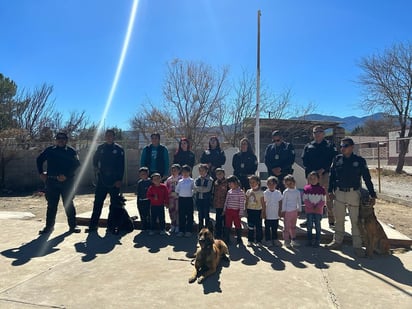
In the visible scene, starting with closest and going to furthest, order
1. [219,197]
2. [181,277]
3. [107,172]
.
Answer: [181,277] → [219,197] → [107,172]

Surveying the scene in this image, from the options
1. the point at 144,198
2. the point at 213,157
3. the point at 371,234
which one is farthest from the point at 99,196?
the point at 371,234

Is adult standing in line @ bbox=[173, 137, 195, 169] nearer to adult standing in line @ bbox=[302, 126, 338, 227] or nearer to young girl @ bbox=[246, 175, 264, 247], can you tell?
young girl @ bbox=[246, 175, 264, 247]

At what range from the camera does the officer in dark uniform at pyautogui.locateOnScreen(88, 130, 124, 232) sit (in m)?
6.72

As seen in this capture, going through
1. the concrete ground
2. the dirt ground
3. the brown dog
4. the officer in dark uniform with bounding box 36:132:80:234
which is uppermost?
the officer in dark uniform with bounding box 36:132:80:234

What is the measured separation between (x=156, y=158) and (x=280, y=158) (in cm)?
245

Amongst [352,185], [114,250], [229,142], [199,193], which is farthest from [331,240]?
[229,142]

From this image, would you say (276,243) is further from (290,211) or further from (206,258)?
(206,258)

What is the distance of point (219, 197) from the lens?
19.6 feet

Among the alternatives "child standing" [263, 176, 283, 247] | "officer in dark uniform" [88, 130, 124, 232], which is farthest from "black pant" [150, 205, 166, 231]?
"child standing" [263, 176, 283, 247]

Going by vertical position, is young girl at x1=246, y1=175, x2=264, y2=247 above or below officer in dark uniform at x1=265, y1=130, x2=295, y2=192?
below

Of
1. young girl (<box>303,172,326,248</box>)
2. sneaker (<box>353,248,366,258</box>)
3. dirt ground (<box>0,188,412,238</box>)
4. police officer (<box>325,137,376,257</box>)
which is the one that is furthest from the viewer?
dirt ground (<box>0,188,412,238</box>)

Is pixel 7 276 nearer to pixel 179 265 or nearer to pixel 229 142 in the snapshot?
pixel 179 265

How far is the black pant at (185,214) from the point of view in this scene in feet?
20.5

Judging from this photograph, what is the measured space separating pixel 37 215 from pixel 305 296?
7317 millimetres
